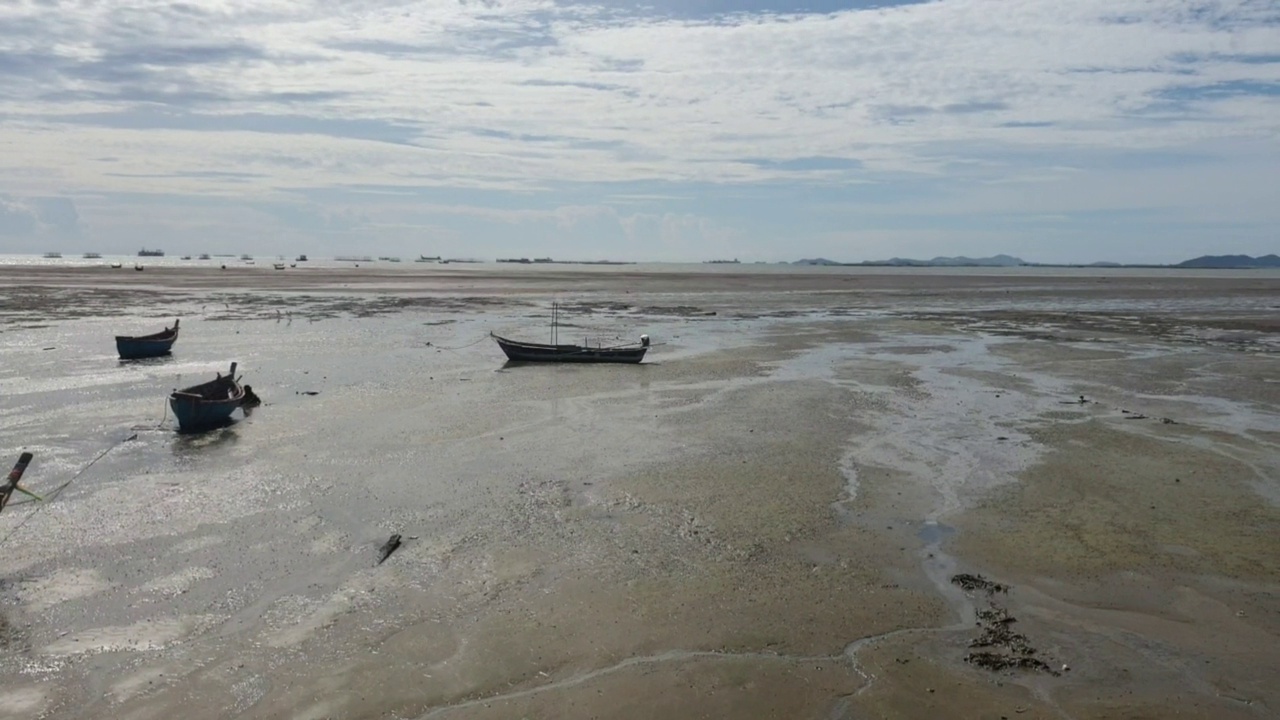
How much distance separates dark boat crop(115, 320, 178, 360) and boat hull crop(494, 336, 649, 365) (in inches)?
455

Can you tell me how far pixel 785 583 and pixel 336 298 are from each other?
58.9 m

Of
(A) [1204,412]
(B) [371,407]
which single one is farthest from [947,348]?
(B) [371,407]

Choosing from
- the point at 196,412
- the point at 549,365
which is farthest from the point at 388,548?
the point at 549,365

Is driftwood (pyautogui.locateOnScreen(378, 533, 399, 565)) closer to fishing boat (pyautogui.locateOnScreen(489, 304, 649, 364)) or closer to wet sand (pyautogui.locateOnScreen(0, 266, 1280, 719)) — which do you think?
wet sand (pyautogui.locateOnScreen(0, 266, 1280, 719))

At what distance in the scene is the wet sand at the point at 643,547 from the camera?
8.05 meters

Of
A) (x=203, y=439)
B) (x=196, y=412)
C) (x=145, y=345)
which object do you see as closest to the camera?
(x=203, y=439)

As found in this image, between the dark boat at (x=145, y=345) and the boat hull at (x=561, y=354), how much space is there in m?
11.6

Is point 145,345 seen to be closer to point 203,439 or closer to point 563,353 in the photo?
point 563,353

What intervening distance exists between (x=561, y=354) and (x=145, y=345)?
13.8 meters

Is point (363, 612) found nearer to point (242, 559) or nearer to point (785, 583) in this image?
point (242, 559)

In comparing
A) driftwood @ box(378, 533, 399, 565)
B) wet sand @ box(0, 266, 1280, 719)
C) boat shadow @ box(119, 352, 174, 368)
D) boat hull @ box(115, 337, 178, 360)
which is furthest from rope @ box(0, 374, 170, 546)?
boat hull @ box(115, 337, 178, 360)

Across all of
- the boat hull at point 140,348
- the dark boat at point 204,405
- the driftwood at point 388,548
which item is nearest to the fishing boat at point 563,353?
the dark boat at point 204,405

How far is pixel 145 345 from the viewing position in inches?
1173

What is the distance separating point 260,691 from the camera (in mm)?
7832
